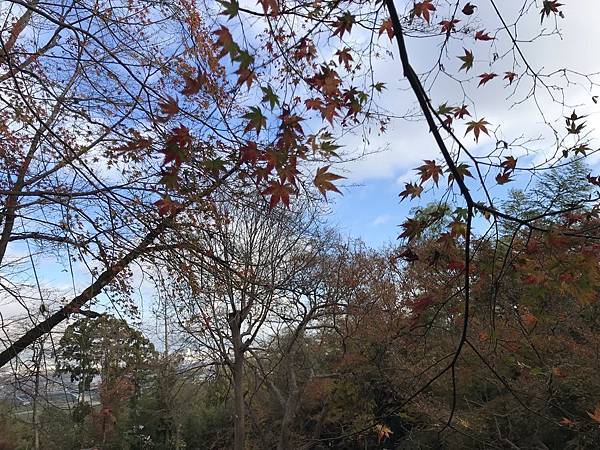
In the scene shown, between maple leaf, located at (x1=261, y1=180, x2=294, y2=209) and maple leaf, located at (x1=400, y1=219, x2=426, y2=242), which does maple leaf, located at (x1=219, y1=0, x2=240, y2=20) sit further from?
maple leaf, located at (x1=400, y1=219, x2=426, y2=242)

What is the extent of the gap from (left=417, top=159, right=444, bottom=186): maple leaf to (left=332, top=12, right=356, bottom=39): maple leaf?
0.63 meters

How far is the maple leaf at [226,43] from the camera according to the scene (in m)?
1.34

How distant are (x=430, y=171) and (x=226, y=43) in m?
1.07

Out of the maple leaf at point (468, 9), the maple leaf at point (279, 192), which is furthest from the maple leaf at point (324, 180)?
the maple leaf at point (468, 9)

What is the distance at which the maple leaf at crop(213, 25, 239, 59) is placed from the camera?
52.6 inches

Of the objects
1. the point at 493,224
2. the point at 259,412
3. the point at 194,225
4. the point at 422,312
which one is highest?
the point at 194,225

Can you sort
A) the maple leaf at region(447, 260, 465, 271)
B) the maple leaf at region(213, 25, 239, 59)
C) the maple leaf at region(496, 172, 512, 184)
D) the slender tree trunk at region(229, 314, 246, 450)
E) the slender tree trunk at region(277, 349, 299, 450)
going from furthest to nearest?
the slender tree trunk at region(277, 349, 299, 450) < the slender tree trunk at region(229, 314, 246, 450) < the maple leaf at region(447, 260, 465, 271) < the maple leaf at region(496, 172, 512, 184) < the maple leaf at region(213, 25, 239, 59)

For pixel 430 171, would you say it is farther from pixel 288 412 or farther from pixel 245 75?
pixel 288 412

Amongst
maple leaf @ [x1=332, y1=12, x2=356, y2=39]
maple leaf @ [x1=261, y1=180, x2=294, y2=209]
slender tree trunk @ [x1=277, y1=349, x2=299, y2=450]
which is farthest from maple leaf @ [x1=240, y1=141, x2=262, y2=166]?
slender tree trunk @ [x1=277, y1=349, x2=299, y2=450]

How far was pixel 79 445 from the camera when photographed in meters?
14.8

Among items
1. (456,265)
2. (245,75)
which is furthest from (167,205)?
(456,265)

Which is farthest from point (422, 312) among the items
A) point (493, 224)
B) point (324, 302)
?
point (324, 302)

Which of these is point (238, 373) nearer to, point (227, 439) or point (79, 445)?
point (227, 439)

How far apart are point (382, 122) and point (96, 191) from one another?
161cm
